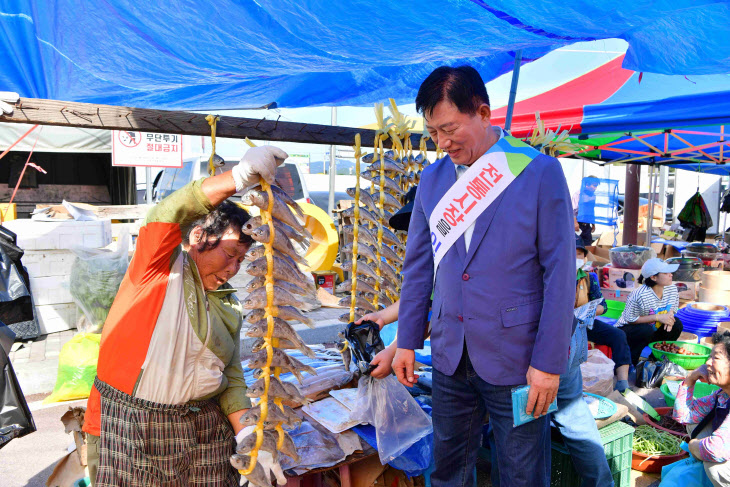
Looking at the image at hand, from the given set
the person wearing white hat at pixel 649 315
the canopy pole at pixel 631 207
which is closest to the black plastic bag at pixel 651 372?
the person wearing white hat at pixel 649 315

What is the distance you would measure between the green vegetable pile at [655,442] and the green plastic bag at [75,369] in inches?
169

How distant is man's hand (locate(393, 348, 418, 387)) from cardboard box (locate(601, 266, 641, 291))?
582cm

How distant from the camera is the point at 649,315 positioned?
17.8 ft

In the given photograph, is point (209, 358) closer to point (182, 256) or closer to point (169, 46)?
point (182, 256)

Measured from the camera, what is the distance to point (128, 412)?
1.88 metres

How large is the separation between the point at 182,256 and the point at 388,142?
1465 millimetres

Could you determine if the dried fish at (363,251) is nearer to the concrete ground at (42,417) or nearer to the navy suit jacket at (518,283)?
the navy suit jacket at (518,283)

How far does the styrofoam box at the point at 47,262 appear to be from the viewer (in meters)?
5.99

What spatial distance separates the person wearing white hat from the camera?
543cm

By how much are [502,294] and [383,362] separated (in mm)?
749

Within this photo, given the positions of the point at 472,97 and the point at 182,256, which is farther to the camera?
the point at 182,256

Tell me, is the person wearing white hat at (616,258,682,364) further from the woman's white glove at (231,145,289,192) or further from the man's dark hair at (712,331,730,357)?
the woman's white glove at (231,145,289,192)

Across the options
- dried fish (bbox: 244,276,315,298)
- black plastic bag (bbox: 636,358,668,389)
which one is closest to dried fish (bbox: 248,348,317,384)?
dried fish (bbox: 244,276,315,298)

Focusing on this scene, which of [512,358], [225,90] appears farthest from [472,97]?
[225,90]
